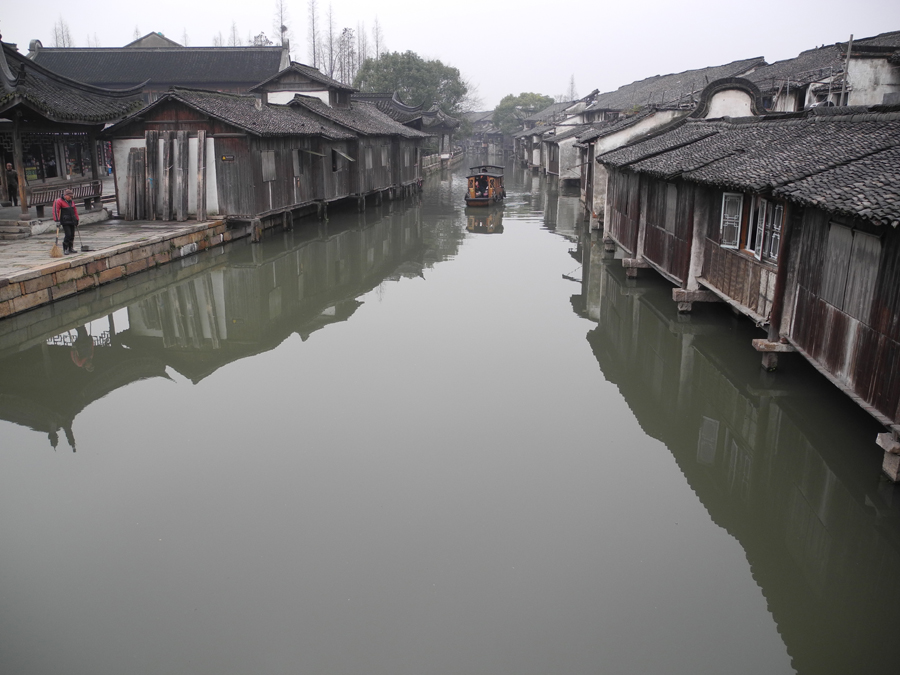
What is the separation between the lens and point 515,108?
85688 mm

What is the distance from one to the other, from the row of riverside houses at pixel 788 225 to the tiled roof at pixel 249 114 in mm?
9501

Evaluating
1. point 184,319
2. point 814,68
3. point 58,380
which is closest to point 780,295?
point 58,380

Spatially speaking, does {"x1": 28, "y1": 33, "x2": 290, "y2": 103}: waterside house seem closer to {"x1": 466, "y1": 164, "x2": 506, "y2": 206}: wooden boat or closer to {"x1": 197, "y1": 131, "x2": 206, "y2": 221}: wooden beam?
{"x1": 466, "y1": 164, "x2": 506, "y2": 206}: wooden boat

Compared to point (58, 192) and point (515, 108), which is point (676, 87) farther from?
point (515, 108)

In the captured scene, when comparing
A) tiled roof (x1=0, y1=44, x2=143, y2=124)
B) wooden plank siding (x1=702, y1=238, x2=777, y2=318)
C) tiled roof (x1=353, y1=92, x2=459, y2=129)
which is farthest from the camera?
tiled roof (x1=353, y1=92, x2=459, y2=129)

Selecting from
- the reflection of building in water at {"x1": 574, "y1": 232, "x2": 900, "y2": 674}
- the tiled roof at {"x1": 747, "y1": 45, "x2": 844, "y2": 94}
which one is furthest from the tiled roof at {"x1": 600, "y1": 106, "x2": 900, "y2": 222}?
the tiled roof at {"x1": 747, "y1": 45, "x2": 844, "y2": 94}

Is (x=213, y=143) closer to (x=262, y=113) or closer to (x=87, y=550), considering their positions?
(x=262, y=113)

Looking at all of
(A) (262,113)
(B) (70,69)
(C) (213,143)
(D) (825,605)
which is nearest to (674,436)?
(D) (825,605)

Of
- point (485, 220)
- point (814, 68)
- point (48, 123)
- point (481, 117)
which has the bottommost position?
point (485, 220)

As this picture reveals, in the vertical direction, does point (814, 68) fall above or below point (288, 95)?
above

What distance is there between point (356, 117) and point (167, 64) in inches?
787

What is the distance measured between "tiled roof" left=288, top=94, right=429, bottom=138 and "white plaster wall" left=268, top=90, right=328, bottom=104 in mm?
898

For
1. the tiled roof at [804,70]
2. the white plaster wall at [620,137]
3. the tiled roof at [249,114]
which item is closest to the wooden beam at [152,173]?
the tiled roof at [249,114]

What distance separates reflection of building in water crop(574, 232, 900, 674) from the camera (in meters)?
5.03
